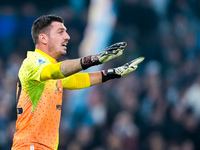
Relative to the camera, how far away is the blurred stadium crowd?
33.5 feet

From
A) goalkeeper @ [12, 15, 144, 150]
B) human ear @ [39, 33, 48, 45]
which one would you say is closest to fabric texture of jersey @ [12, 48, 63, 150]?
goalkeeper @ [12, 15, 144, 150]

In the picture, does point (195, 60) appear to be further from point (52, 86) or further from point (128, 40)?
point (52, 86)

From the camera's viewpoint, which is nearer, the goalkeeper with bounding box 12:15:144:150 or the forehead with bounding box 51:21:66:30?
the goalkeeper with bounding box 12:15:144:150

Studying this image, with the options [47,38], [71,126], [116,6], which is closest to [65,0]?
[116,6]

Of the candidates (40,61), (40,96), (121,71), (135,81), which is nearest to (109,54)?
(40,61)

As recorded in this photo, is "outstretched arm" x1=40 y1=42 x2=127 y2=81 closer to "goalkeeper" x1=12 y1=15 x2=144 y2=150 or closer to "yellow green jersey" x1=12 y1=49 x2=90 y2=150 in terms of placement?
"goalkeeper" x1=12 y1=15 x2=144 y2=150

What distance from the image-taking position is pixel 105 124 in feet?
34.2

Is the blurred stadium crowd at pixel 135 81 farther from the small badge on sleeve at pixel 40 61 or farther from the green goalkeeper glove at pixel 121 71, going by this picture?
the small badge on sleeve at pixel 40 61

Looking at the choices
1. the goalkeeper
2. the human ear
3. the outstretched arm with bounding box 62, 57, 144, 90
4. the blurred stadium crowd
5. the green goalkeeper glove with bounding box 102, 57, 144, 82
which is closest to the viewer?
A: the goalkeeper

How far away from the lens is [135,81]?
38.9 ft

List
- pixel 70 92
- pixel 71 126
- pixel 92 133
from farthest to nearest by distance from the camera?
pixel 70 92
pixel 71 126
pixel 92 133

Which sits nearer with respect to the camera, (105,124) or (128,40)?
(105,124)

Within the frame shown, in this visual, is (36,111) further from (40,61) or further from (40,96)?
(40,61)

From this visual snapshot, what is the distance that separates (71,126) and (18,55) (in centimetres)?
269
